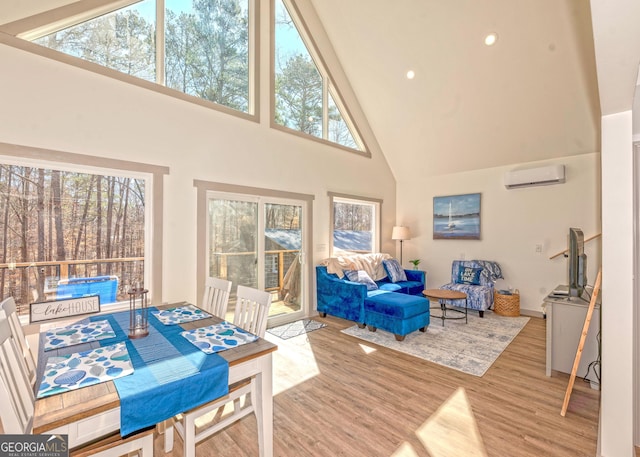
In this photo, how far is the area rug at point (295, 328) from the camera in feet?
12.7

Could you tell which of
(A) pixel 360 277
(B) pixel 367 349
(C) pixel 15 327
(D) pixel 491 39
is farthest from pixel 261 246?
(D) pixel 491 39

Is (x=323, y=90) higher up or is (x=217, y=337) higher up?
(x=323, y=90)

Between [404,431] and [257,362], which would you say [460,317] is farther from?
[257,362]

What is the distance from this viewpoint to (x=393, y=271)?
516 cm

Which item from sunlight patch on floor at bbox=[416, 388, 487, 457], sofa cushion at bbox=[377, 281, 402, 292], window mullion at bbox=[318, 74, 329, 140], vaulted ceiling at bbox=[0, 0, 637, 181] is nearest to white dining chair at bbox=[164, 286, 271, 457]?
sunlight patch on floor at bbox=[416, 388, 487, 457]

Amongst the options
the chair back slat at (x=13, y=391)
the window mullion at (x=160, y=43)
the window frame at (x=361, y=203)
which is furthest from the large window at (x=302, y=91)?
the chair back slat at (x=13, y=391)

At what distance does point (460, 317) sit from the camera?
178 inches

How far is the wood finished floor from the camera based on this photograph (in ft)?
6.18

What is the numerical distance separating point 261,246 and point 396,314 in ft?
6.39

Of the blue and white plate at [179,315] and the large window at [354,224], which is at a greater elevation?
the large window at [354,224]

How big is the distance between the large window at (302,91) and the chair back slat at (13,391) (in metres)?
3.64

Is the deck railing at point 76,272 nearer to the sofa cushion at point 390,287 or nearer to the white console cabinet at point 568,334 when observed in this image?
the sofa cushion at point 390,287

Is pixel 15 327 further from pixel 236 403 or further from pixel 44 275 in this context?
pixel 236 403

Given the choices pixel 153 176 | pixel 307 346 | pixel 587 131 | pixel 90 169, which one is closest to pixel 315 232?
pixel 307 346
